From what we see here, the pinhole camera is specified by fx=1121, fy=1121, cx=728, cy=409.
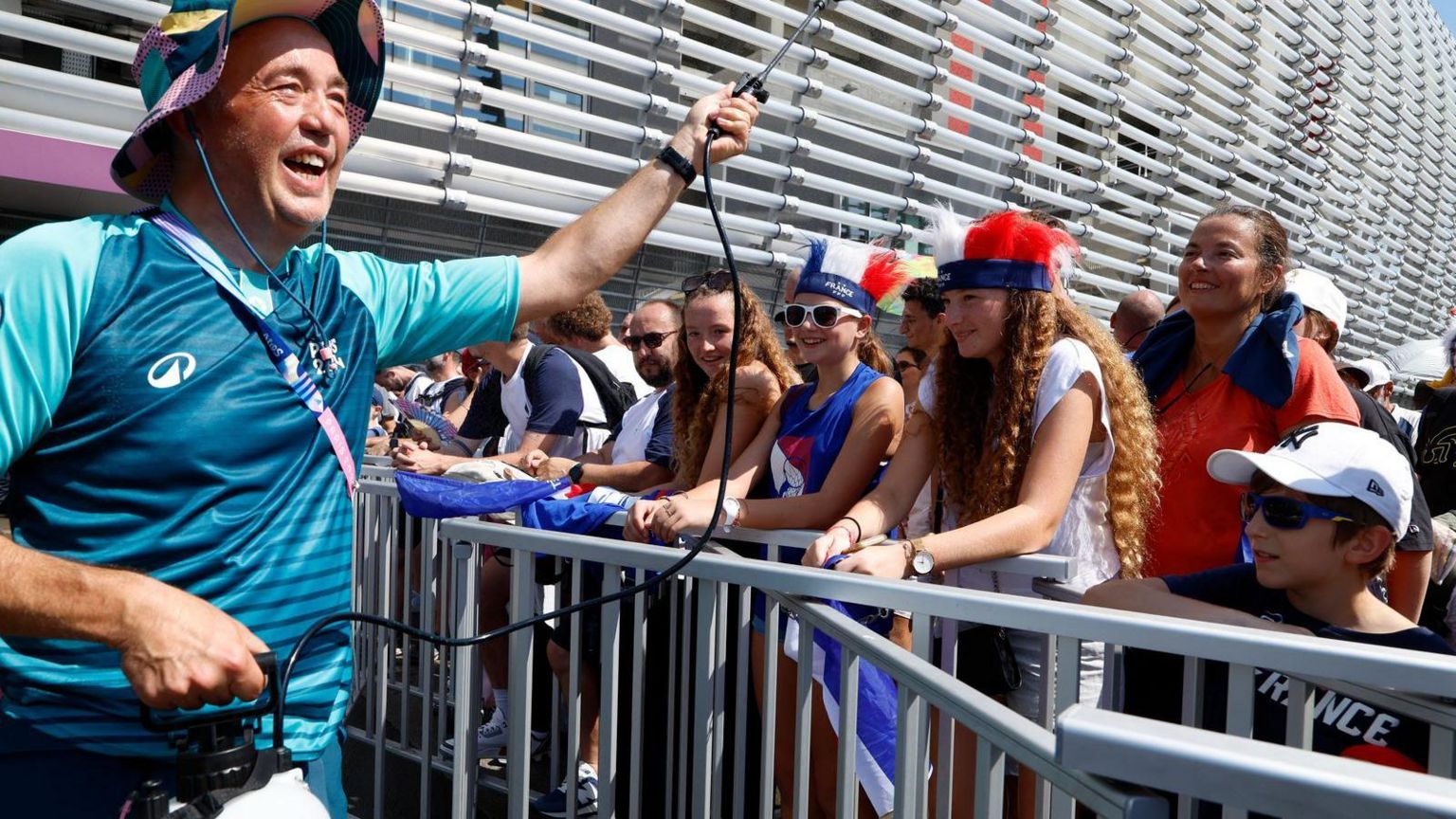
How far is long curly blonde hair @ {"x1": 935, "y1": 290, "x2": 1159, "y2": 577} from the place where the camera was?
2.78 meters

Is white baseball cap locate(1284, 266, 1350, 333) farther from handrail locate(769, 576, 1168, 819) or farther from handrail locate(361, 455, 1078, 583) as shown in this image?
handrail locate(769, 576, 1168, 819)

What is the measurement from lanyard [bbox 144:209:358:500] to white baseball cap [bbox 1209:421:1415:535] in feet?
6.02

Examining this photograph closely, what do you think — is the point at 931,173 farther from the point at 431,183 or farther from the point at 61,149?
the point at 61,149

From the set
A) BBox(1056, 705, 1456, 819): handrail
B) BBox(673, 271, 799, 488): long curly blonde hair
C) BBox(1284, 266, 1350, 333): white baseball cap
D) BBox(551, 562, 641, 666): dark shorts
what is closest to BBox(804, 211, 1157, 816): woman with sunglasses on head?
BBox(551, 562, 641, 666): dark shorts

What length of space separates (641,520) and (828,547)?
703 mm

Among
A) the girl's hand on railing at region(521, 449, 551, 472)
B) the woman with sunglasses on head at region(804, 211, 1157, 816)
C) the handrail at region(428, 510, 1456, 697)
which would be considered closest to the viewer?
the handrail at region(428, 510, 1456, 697)

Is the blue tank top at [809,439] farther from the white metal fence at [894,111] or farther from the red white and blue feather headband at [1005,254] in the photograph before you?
the white metal fence at [894,111]

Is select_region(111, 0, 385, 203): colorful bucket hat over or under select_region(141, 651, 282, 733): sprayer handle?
over

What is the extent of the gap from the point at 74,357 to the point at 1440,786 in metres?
1.56

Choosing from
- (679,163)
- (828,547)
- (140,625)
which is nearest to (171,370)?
(140,625)

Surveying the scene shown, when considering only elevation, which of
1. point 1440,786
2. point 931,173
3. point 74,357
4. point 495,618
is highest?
point 931,173

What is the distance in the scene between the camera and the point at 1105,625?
1.66 m

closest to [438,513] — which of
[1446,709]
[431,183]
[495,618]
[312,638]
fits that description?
[495,618]

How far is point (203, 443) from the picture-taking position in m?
1.56
